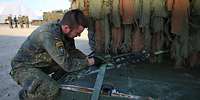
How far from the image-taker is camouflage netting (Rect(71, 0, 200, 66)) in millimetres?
3902

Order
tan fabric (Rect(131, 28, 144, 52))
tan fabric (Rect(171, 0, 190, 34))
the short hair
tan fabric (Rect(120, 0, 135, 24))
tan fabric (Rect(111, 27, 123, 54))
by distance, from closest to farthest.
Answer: the short hair, tan fabric (Rect(171, 0, 190, 34)), tan fabric (Rect(120, 0, 135, 24)), tan fabric (Rect(131, 28, 144, 52)), tan fabric (Rect(111, 27, 123, 54))

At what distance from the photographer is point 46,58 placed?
3.36m

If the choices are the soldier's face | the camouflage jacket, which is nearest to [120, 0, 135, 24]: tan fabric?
the camouflage jacket

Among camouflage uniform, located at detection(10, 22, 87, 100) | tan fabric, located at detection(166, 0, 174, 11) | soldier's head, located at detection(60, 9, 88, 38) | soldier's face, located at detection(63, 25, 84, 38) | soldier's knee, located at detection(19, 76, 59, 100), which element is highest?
tan fabric, located at detection(166, 0, 174, 11)

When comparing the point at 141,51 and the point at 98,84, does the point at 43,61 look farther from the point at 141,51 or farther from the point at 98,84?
the point at 141,51

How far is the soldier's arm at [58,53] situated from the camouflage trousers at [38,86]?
188 mm

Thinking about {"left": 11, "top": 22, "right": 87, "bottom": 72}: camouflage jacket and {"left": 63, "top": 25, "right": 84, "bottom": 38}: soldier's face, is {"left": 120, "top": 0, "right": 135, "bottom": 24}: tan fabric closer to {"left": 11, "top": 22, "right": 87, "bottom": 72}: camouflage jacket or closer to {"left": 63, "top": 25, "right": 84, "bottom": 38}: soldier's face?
{"left": 11, "top": 22, "right": 87, "bottom": 72}: camouflage jacket

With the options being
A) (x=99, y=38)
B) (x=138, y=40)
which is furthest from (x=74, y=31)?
(x=99, y=38)

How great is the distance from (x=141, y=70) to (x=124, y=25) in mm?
713

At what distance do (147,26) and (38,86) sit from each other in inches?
59.1

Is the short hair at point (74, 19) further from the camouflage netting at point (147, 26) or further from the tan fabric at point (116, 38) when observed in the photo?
the tan fabric at point (116, 38)

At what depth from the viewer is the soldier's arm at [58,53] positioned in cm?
317

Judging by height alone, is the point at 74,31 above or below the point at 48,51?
above

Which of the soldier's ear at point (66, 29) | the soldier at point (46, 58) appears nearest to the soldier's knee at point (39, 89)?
the soldier at point (46, 58)
